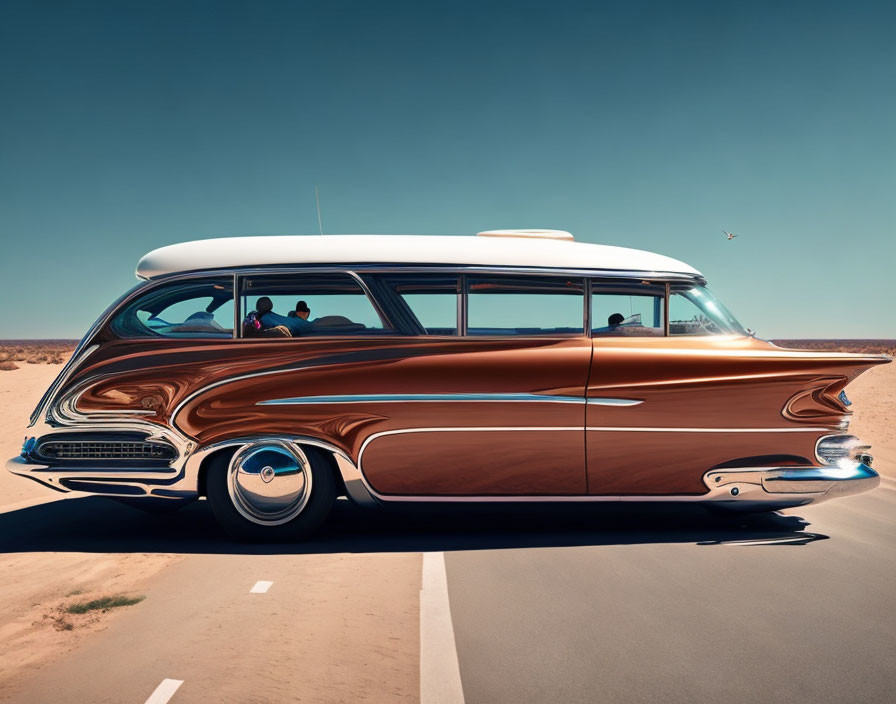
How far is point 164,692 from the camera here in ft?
9.34

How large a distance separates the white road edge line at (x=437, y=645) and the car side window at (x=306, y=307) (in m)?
1.96

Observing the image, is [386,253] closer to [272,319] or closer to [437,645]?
[272,319]

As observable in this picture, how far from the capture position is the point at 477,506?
5.50m

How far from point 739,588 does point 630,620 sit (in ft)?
3.12

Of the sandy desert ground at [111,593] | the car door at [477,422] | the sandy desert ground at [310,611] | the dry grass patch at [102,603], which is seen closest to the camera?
the sandy desert ground at [310,611]

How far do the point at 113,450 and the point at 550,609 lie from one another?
351cm

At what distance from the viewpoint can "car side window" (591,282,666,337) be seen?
581cm

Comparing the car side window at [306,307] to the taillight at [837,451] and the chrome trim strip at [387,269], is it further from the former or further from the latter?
the taillight at [837,451]

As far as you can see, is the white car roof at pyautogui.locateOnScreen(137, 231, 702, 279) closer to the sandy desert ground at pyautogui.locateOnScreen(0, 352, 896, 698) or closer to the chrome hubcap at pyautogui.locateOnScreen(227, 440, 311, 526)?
the chrome hubcap at pyautogui.locateOnScreen(227, 440, 311, 526)

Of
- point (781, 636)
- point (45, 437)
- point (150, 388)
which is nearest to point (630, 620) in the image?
point (781, 636)

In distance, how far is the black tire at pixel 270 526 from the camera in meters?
5.54

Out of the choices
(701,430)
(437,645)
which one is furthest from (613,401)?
(437,645)

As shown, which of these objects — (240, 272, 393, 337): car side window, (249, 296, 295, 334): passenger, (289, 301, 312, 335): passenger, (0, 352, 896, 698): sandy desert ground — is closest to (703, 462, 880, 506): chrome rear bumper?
(0, 352, 896, 698): sandy desert ground

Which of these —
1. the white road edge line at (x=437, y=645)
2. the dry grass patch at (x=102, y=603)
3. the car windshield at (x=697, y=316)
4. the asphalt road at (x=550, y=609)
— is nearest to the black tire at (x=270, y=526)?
the asphalt road at (x=550, y=609)
